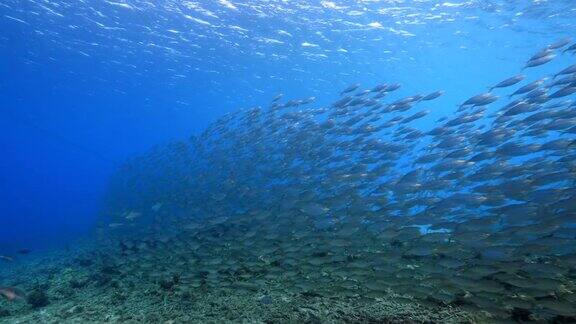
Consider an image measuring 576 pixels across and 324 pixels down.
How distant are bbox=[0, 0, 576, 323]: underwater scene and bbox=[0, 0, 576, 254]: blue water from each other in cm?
20

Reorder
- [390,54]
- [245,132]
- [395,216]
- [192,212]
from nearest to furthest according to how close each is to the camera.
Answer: [395,216] → [192,212] → [245,132] → [390,54]

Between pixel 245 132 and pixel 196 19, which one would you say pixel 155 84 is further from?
pixel 245 132

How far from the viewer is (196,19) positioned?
2353cm

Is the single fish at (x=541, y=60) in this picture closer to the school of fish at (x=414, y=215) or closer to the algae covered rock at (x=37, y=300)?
the school of fish at (x=414, y=215)

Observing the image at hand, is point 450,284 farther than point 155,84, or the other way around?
point 155,84

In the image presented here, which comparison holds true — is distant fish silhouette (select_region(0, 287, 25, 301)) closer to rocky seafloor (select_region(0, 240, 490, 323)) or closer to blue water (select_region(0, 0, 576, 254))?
rocky seafloor (select_region(0, 240, 490, 323))

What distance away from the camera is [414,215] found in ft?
27.6

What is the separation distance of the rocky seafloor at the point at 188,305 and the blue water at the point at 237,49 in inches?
655

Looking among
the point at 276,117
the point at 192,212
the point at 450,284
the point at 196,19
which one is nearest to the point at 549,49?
the point at 450,284

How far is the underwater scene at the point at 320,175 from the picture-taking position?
6.89 meters

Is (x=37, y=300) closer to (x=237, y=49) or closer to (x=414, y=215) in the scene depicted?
(x=414, y=215)

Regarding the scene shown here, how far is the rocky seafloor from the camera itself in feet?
22.4

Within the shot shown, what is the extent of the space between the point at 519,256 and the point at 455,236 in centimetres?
102

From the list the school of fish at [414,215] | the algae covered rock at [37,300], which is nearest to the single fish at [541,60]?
the school of fish at [414,215]
